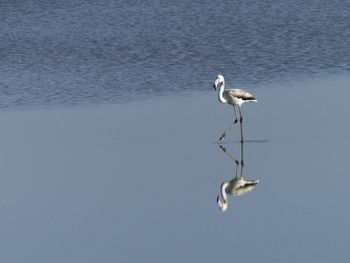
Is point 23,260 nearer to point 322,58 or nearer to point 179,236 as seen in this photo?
point 179,236

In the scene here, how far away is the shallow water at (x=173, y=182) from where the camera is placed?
10.8 metres

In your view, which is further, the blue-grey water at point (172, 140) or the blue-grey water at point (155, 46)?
the blue-grey water at point (155, 46)

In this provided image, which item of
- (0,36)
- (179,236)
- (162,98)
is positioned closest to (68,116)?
(162,98)

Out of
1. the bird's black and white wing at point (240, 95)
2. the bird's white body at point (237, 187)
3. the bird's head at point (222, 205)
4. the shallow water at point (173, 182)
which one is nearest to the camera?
the shallow water at point (173, 182)

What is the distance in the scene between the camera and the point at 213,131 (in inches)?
640

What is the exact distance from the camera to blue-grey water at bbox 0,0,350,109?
2142cm

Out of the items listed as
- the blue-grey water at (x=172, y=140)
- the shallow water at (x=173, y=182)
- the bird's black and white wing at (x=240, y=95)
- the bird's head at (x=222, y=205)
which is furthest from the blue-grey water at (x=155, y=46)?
the bird's head at (x=222, y=205)

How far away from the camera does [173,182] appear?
520 inches

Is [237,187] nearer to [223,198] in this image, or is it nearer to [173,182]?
[223,198]

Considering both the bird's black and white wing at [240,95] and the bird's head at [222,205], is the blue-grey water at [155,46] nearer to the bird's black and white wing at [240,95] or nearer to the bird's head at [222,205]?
the bird's black and white wing at [240,95]

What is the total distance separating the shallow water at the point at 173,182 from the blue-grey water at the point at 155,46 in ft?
A: 8.67

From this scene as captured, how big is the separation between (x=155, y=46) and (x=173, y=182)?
13.3 m

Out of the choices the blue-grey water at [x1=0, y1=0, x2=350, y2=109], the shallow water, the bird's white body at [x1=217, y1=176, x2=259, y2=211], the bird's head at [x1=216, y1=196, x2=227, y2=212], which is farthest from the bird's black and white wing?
the bird's head at [x1=216, y1=196, x2=227, y2=212]

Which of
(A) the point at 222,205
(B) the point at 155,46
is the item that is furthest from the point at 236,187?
(B) the point at 155,46
